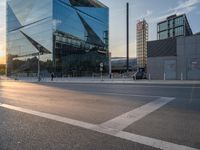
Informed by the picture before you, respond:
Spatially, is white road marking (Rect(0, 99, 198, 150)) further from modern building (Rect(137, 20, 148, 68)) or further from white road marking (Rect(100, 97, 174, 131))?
modern building (Rect(137, 20, 148, 68))

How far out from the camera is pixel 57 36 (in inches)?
2844

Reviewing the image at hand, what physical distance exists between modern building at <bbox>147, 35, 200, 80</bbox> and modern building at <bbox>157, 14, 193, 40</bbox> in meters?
59.0

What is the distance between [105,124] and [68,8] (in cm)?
7378

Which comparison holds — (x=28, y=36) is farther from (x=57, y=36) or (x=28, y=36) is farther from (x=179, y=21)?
(x=179, y=21)

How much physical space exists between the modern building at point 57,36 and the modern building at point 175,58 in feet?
117

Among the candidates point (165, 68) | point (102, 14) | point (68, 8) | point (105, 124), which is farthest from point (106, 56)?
point (105, 124)

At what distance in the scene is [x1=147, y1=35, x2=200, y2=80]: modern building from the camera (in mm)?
37844

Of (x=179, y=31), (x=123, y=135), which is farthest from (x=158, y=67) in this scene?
(x=179, y=31)

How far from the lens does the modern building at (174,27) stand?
4042 inches

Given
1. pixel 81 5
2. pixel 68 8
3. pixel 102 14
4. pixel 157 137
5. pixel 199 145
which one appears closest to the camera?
pixel 199 145

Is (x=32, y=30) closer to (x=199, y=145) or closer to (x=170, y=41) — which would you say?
(x=170, y=41)

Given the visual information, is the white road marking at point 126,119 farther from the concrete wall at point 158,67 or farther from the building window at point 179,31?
the building window at point 179,31

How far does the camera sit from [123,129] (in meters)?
6.77

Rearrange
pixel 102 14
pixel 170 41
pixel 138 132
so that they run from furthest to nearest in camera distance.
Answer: pixel 102 14 → pixel 170 41 → pixel 138 132
